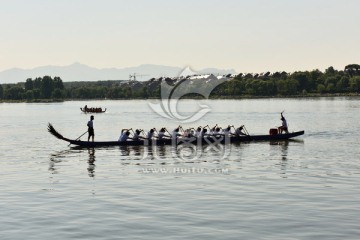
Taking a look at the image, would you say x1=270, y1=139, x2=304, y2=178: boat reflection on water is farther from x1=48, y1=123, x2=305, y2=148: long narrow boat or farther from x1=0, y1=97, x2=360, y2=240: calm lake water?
x1=48, y1=123, x2=305, y2=148: long narrow boat

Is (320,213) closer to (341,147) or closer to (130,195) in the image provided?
(130,195)

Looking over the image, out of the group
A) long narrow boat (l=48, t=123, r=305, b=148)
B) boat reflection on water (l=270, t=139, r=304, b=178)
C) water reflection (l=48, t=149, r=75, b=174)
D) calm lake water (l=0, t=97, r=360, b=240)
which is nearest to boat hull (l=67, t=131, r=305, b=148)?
long narrow boat (l=48, t=123, r=305, b=148)

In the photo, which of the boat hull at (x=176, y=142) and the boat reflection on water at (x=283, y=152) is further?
the boat hull at (x=176, y=142)

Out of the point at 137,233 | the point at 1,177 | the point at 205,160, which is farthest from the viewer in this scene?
the point at 205,160

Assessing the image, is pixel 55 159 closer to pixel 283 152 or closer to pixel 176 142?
pixel 176 142

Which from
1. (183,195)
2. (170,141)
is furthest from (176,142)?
(183,195)

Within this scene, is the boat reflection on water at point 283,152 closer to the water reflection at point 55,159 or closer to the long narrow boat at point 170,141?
the long narrow boat at point 170,141

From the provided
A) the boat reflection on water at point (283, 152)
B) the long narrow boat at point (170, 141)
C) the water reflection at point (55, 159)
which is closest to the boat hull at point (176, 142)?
the long narrow boat at point (170, 141)

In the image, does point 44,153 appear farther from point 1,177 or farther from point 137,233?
point 137,233

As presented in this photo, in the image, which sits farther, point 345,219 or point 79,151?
point 79,151

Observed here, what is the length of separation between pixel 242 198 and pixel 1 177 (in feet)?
48.1

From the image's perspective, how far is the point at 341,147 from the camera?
4531 centimetres

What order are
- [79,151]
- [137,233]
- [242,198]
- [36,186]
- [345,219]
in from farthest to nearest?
[79,151] → [36,186] → [242,198] → [345,219] → [137,233]

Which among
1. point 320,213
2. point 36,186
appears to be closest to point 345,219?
point 320,213
